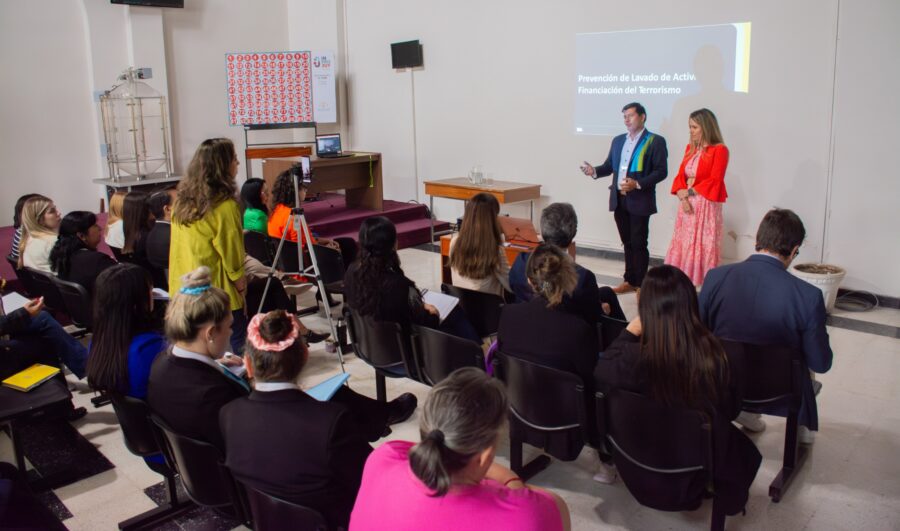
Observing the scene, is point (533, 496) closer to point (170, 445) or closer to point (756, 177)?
point (170, 445)

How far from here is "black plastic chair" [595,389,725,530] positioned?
2.28 meters

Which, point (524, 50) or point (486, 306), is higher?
point (524, 50)

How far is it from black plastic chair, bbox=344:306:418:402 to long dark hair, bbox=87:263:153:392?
102 centimetres

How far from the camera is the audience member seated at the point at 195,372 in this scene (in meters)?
2.37

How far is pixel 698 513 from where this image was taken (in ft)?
9.44

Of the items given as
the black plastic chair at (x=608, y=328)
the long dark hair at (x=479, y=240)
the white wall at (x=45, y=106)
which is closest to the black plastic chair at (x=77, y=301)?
the long dark hair at (x=479, y=240)

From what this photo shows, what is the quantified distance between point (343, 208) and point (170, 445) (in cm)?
658

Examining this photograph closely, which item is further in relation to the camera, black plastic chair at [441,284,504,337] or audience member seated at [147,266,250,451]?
black plastic chair at [441,284,504,337]

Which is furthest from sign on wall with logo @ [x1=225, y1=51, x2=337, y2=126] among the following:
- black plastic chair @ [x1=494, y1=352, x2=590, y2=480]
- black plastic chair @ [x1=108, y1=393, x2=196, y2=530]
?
black plastic chair @ [x1=494, y1=352, x2=590, y2=480]

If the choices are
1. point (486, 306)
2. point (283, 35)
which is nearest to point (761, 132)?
point (486, 306)

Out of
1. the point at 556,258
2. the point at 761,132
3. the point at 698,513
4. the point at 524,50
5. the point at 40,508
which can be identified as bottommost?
the point at 698,513

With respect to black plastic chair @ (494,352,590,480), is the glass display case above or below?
above

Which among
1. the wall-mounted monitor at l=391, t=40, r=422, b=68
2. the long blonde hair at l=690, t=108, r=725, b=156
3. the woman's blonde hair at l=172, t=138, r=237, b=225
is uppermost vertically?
the wall-mounted monitor at l=391, t=40, r=422, b=68

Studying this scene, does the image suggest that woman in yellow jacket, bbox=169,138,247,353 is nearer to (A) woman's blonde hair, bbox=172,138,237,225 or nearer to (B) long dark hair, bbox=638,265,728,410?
(A) woman's blonde hair, bbox=172,138,237,225
